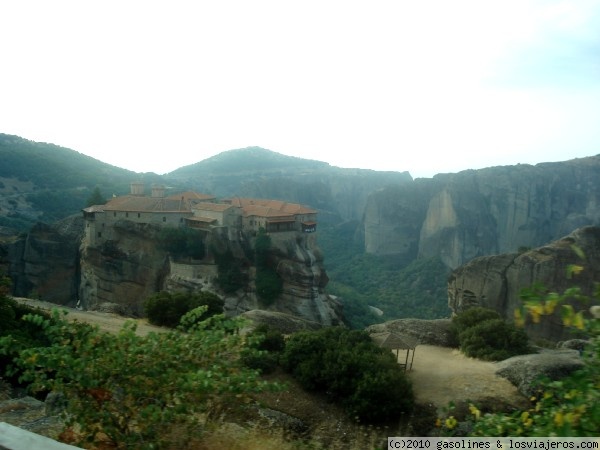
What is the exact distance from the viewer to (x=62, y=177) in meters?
80.1

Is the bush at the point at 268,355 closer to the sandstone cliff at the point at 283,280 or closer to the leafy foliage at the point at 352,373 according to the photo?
the leafy foliage at the point at 352,373

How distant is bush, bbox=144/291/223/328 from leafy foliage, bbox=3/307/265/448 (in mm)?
13667

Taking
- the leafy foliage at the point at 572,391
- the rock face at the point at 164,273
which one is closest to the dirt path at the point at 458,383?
the leafy foliage at the point at 572,391

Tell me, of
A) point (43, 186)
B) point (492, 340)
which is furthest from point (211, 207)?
point (43, 186)

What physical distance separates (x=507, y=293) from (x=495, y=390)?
15.5m

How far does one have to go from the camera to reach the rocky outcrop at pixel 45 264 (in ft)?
123

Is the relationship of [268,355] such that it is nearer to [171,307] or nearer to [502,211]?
[171,307]

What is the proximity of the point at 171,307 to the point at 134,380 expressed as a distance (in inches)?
577

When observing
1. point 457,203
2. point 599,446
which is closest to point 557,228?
point 457,203

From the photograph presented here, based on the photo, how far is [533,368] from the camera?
42.7 feet

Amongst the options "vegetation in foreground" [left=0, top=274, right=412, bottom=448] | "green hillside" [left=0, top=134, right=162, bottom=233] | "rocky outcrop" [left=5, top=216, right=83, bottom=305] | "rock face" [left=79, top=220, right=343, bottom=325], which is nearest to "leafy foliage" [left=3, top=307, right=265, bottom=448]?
"vegetation in foreground" [left=0, top=274, right=412, bottom=448]

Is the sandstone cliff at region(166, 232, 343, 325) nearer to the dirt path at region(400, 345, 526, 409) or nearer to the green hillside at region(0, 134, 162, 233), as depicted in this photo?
the dirt path at region(400, 345, 526, 409)

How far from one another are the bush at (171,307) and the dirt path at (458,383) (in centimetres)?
772

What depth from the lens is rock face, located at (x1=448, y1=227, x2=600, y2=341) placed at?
24.5m
